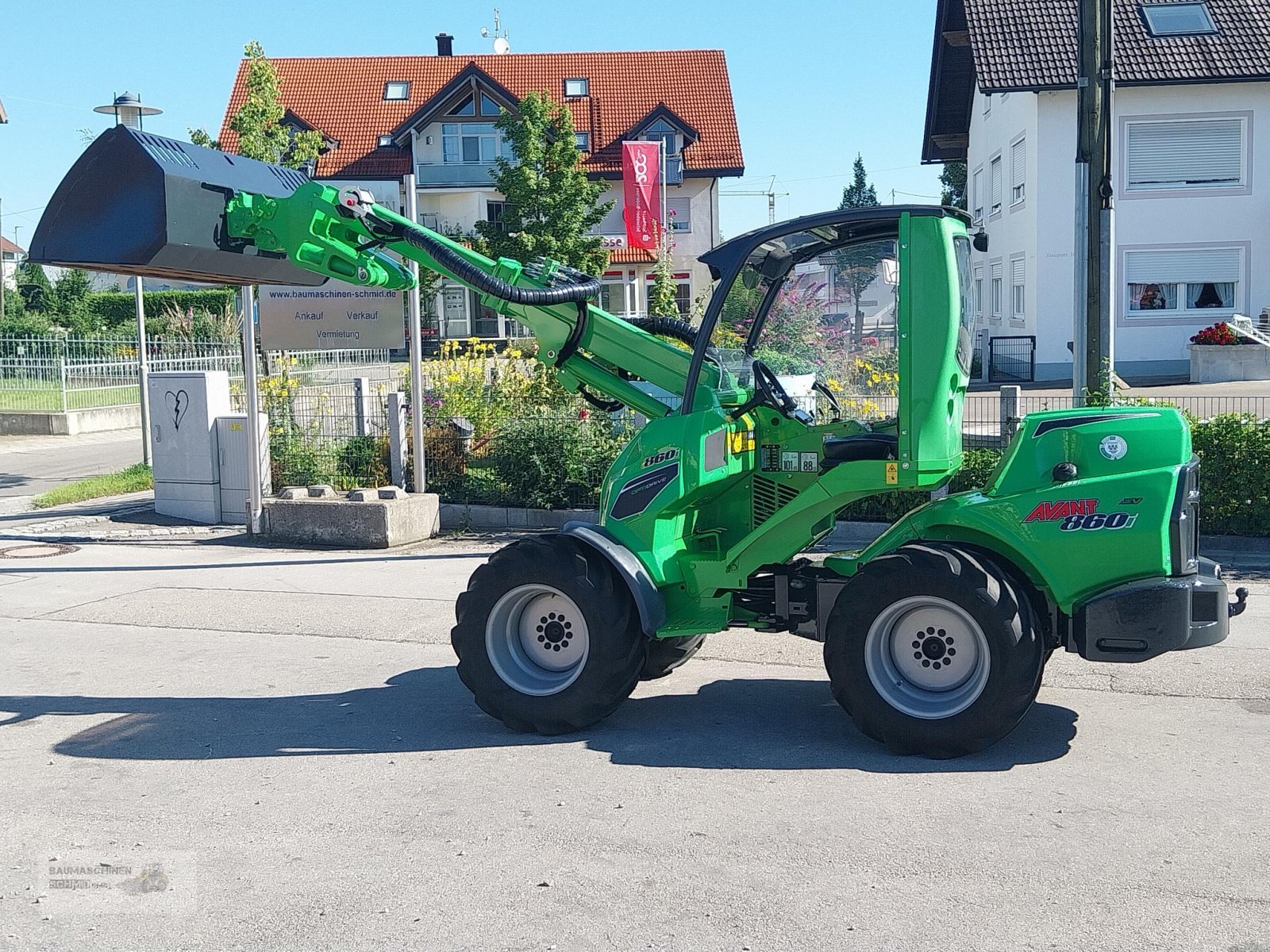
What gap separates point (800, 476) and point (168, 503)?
32.5 feet

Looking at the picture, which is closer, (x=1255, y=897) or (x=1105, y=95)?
(x=1255, y=897)

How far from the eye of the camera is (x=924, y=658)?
250 inches

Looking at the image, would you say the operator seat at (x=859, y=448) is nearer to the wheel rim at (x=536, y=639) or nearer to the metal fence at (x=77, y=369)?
the wheel rim at (x=536, y=639)

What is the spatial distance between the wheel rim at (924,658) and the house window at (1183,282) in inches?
992

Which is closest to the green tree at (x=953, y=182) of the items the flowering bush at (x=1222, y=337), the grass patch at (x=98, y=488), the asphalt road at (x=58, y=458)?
the flowering bush at (x=1222, y=337)

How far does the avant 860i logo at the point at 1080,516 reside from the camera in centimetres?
607

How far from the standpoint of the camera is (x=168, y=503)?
14.9 metres

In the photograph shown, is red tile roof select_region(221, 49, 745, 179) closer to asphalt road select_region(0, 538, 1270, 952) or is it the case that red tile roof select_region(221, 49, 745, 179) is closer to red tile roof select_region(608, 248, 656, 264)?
red tile roof select_region(608, 248, 656, 264)

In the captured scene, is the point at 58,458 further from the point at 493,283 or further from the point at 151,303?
the point at 151,303

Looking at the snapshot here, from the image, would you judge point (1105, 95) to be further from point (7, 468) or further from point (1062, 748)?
point (7, 468)

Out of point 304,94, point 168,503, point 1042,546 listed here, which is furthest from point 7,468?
point 304,94

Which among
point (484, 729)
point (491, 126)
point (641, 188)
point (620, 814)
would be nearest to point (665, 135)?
point (491, 126)

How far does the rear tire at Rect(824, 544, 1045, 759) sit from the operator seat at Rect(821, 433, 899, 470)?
569 millimetres

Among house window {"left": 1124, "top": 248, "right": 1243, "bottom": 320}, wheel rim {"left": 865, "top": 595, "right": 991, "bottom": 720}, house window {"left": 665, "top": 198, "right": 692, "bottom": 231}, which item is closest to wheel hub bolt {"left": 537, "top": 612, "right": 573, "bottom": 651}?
wheel rim {"left": 865, "top": 595, "right": 991, "bottom": 720}
